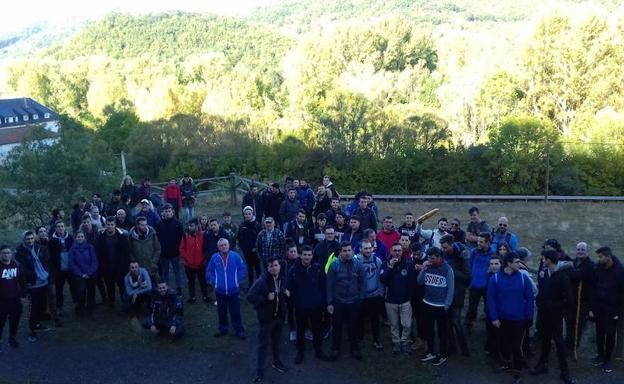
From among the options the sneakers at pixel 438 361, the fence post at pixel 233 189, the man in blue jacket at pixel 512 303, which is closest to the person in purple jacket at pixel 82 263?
the sneakers at pixel 438 361

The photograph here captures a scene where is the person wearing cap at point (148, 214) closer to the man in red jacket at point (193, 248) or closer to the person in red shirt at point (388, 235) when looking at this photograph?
the man in red jacket at point (193, 248)

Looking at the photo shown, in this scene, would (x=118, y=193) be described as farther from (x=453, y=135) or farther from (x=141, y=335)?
(x=453, y=135)

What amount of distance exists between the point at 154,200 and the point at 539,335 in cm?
741

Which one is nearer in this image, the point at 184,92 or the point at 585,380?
the point at 585,380

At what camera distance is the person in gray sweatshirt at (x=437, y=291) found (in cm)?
640

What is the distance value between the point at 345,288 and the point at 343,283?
0.07 meters

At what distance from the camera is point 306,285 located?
6.54 metres

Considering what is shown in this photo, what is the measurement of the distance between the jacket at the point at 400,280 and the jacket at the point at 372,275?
169mm

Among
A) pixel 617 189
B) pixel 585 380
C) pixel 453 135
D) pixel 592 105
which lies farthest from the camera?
A: pixel 592 105

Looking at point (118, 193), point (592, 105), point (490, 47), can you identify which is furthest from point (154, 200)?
point (490, 47)

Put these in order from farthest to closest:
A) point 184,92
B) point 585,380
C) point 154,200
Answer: point 184,92
point 154,200
point 585,380

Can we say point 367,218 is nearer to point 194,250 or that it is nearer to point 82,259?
point 194,250

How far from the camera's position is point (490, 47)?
132 feet

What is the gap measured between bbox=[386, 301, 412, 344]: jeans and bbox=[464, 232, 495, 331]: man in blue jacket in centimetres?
88
